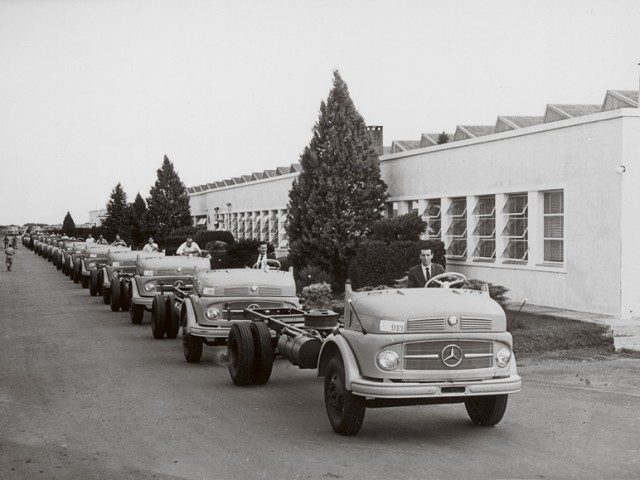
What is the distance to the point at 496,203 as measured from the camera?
2170 cm

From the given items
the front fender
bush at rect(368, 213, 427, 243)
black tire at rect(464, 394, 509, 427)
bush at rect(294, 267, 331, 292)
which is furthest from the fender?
bush at rect(294, 267, 331, 292)

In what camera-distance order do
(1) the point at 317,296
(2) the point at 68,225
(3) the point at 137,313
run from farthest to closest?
(2) the point at 68,225, (1) the point at 317,296, (3) the point at 137,313

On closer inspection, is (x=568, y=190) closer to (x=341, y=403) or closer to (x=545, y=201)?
(x=545, y=201)

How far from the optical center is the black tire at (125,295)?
21.9m

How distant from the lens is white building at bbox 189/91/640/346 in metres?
16.9

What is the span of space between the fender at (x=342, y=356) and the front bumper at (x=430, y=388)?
8 cm

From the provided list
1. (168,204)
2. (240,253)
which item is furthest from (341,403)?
(168,204)

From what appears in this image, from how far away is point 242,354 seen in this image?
1088cm

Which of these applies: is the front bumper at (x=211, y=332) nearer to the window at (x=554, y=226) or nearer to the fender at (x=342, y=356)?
the fender at (x=342, y=356)

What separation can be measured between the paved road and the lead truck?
38 cm

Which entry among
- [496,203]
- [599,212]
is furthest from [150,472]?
[496,203]

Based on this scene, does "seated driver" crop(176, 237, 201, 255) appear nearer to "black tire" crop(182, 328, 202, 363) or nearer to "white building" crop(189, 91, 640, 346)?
"white building" crop(189, 91, 640, 346)

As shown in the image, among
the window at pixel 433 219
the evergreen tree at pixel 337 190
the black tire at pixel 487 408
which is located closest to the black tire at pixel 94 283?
the evergreen tree at pixel 337 190

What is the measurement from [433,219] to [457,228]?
1.25 meters
